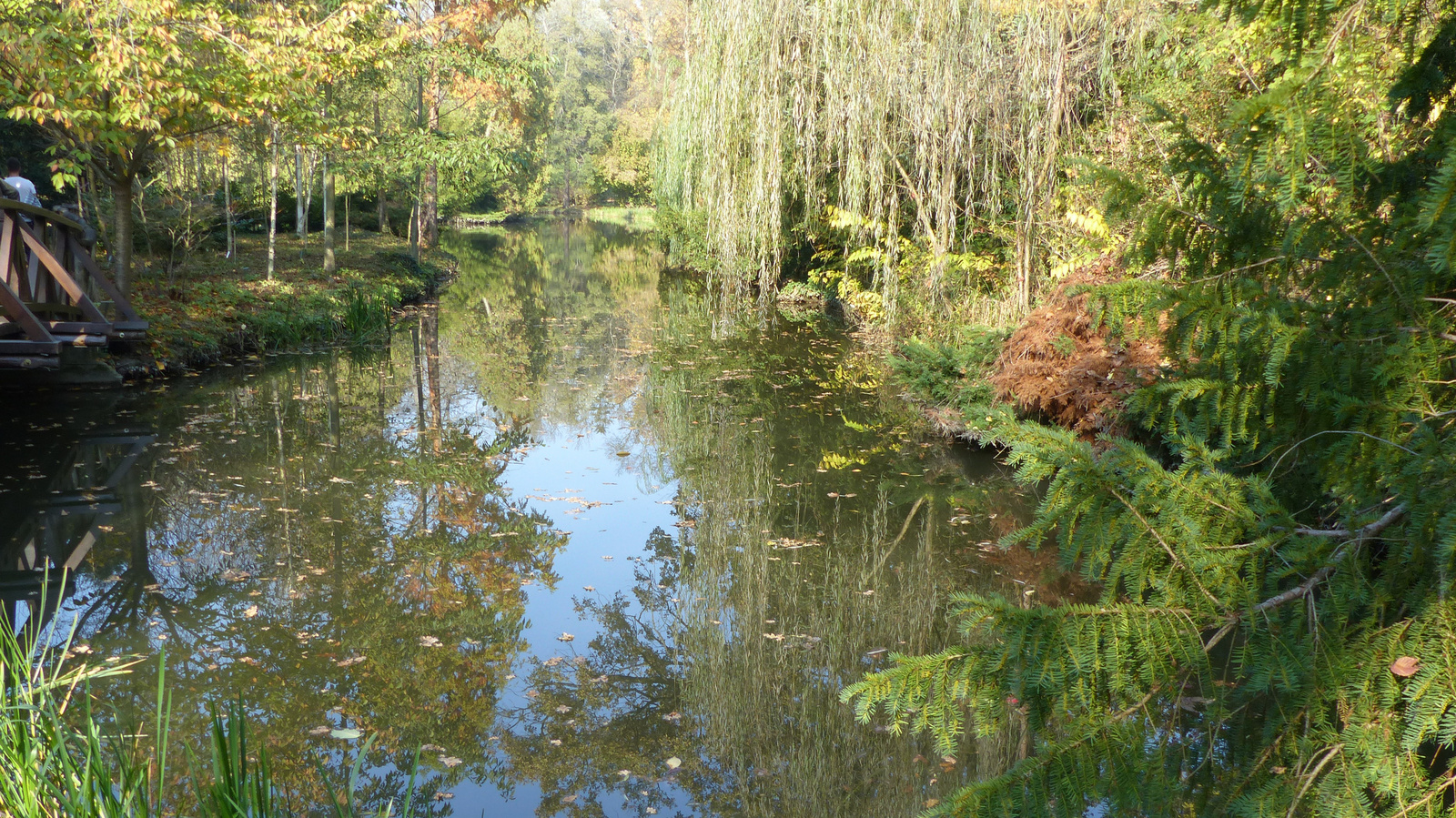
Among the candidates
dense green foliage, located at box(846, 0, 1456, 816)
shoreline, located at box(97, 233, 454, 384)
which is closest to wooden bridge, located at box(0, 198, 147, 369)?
shoreline, located at box(97, 233, 454, 384)

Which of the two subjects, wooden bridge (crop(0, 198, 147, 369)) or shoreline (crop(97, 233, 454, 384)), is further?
shoreline (crop(97, 233, 454, 384))

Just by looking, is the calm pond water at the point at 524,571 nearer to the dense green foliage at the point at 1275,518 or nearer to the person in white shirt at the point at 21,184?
the dense green foliage at the point at 1275,518

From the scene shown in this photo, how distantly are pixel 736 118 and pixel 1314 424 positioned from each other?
31.5 ft

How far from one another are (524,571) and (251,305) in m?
9.20

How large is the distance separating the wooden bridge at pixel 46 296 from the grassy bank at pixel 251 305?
74cm

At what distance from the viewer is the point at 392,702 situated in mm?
4359

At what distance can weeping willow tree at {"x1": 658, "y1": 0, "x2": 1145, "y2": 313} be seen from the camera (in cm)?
1006

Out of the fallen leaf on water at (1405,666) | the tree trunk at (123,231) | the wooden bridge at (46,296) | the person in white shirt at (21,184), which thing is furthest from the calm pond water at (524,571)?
the person in white shirt at (21,184)

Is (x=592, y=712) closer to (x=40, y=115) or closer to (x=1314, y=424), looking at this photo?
(x=1314, y=424)

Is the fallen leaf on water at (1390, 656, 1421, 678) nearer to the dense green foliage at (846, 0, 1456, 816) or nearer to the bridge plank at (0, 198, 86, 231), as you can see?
the dense green foliage at (846, 0, 1456, 816)

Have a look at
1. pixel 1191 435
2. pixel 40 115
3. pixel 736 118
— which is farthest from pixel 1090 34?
pixel 40 115

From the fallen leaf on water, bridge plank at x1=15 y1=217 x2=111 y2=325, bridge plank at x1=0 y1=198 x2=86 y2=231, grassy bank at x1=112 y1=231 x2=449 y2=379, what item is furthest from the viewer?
grassy bank at x1=112 y1=231 x2=449 y2=379

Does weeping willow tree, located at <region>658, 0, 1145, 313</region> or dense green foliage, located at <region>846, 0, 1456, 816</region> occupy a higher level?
weeping willow tree, located at <region>658, 0, 1145, 313</region>

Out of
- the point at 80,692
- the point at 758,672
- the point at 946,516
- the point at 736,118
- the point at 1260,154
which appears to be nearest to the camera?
the point at 1260,154
